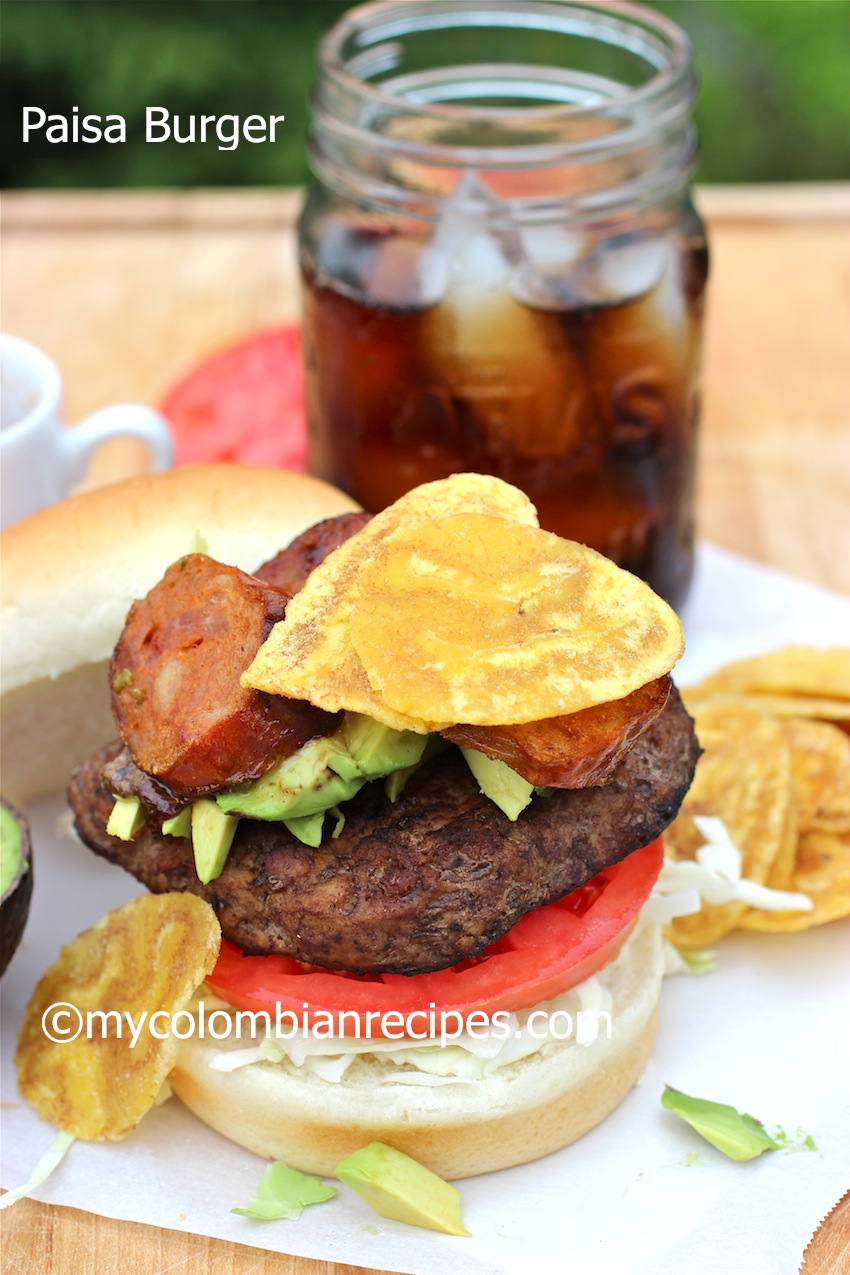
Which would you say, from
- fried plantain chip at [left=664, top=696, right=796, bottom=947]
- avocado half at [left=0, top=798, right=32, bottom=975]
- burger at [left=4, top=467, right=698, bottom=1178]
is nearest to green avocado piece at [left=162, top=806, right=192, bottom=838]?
burger at [left=4, top=467, right=698, bottom=1178]

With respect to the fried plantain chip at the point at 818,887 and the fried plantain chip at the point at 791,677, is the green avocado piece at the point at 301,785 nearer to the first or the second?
the fried plantain chip at the point at 818,887

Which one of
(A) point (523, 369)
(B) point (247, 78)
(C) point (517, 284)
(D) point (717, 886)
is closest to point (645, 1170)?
(D) point (717, 886)

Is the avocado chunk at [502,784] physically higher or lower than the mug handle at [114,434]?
higher

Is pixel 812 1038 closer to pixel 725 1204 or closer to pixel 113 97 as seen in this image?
pixel 725 1204

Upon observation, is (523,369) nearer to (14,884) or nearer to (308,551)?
(308,551)

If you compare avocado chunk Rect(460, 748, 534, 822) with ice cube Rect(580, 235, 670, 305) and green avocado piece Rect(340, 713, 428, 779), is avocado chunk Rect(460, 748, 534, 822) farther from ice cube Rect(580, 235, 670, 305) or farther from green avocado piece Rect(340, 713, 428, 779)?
ice cube Rect(580, 235, 670, 305)

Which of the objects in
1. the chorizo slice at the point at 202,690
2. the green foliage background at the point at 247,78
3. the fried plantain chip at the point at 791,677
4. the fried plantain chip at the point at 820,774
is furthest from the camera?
the green foliage background at the point at 247,78

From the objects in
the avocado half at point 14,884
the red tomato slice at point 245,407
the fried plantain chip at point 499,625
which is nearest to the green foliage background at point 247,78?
the red tomato slice at point 245,407
